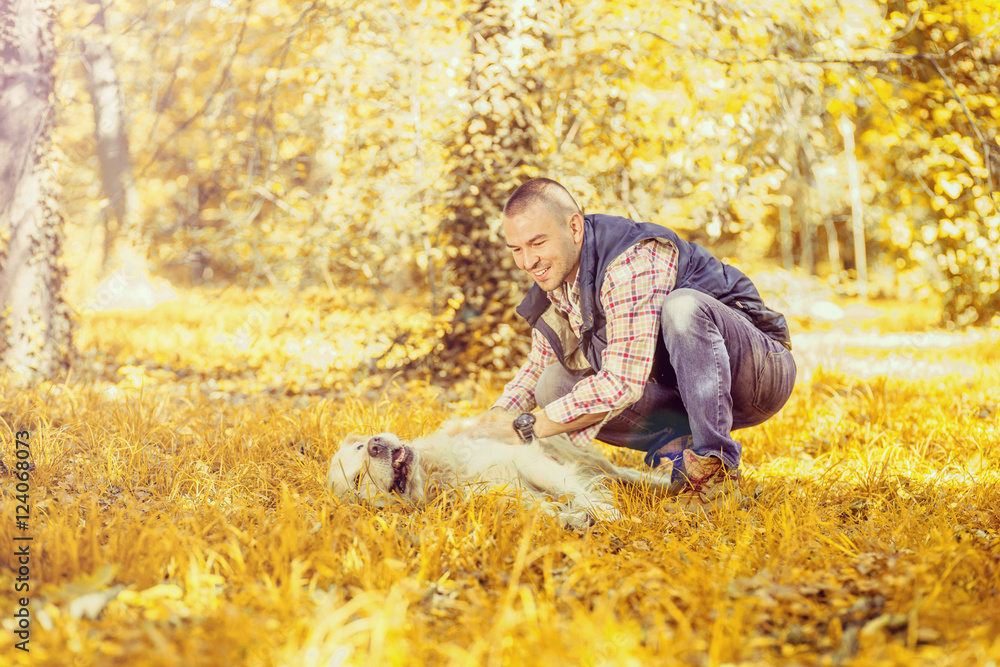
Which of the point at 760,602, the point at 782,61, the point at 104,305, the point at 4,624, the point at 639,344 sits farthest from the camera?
the point at 104,305

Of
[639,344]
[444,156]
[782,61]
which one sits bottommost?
[639,344]

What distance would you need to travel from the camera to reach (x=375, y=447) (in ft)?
→ 9.17

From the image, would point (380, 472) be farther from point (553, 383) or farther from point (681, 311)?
point (681, 311)

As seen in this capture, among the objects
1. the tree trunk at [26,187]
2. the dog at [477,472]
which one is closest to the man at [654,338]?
the dog at [477,472]

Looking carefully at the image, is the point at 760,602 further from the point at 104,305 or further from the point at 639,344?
the point at 104,305

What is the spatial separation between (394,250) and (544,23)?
6.27 ft

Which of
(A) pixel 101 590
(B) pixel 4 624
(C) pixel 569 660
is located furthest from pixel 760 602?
(B) pixel 4 624

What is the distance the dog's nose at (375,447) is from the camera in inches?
110

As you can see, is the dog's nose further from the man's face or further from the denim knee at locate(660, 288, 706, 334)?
the denim knee at locate(660, 288, 706, 334)

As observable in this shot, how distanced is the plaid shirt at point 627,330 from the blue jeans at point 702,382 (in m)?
0.10

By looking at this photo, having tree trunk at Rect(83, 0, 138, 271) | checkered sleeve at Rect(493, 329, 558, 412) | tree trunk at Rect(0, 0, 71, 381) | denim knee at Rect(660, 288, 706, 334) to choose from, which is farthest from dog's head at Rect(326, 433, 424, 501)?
tree trunk at Rect(83, 0, 138, 271)

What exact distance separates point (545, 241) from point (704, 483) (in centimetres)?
116

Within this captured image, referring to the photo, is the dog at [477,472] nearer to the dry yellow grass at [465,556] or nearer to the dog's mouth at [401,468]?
the dog's mouth at [401,468]

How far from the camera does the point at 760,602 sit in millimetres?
1801
